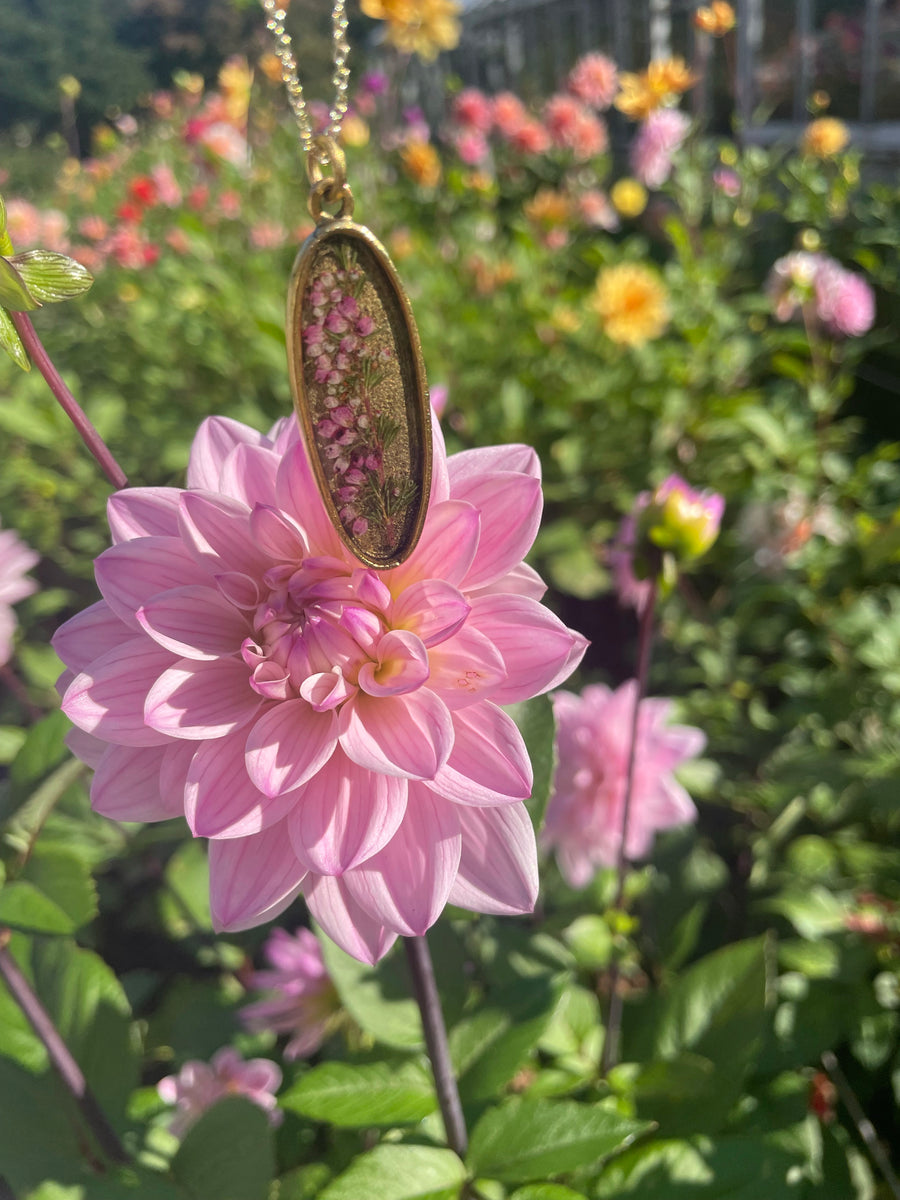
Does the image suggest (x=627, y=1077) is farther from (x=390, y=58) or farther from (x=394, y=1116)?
(x=390, y=58)

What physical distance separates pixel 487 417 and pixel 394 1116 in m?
1.69

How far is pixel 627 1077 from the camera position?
85 cm

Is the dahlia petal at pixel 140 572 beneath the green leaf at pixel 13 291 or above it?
beneath

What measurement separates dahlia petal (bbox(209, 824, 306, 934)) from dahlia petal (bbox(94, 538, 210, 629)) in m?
0.13

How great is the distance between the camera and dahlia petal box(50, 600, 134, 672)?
45cm

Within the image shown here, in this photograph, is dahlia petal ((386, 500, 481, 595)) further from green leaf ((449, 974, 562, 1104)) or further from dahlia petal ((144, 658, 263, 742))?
green leaf ((449, 974, 562, 1104))

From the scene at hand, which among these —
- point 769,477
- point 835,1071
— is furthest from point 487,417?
point 835,1071

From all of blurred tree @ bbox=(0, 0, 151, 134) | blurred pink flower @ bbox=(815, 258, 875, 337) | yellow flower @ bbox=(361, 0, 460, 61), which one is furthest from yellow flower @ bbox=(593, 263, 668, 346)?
blurred tree @ bbox=(0, 0, 151, 134)

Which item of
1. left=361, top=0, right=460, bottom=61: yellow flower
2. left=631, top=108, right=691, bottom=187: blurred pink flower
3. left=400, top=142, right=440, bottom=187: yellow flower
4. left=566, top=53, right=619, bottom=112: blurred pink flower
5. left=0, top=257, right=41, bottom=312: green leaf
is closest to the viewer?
left=0, top=257, right=41, bottom=312: green leaf

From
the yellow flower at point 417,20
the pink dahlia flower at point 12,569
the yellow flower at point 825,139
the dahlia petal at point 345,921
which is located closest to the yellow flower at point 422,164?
the yellow flower at point 417,20

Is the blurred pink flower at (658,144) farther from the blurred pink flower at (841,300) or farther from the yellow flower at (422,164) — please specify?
the blurred pink flower at (841,300)

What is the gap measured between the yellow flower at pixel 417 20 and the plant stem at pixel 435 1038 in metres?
2.41

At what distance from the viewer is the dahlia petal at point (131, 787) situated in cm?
44

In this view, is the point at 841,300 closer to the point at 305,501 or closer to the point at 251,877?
the point at 305,501
